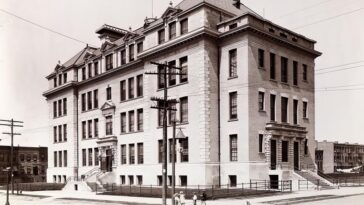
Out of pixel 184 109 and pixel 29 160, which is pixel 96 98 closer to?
pixel 184 109

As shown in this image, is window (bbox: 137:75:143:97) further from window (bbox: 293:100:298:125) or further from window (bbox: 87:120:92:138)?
window (bbox: 293:100:298:125)

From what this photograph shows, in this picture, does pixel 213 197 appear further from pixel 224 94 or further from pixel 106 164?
pixel 106 164

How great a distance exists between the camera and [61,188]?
52.1 meters

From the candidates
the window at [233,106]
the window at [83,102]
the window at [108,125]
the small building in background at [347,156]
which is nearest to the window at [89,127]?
the window at [83,102]

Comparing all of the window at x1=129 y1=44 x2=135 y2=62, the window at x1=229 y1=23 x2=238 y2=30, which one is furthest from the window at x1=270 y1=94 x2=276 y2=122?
the window at x1=129 y1=44 x2=135 y2=62

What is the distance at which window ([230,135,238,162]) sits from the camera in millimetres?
38156

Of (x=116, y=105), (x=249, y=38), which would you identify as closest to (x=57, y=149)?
(x=116, y=105)

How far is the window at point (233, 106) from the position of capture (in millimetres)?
38597

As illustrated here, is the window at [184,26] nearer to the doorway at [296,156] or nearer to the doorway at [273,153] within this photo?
the doorway at [273,153]

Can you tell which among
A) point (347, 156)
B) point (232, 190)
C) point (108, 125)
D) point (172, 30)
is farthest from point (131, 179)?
point (347, 156)

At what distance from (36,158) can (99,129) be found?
53742mm

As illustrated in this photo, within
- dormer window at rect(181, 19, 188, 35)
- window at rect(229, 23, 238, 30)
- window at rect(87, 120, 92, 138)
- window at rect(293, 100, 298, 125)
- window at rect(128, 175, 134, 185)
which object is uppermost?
dormer window at rect(181, 19, 188, 35)

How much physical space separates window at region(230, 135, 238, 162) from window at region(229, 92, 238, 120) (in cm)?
181

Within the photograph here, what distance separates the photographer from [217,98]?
39.8 metres
